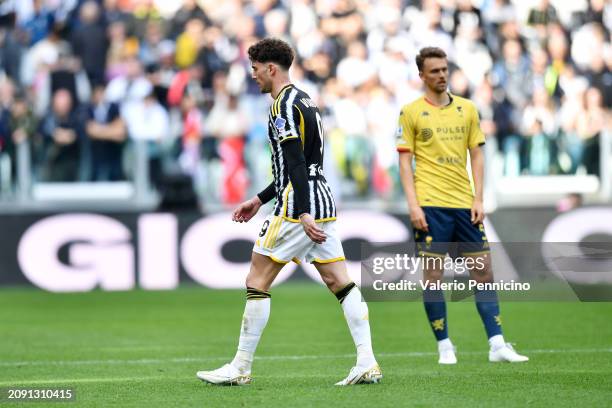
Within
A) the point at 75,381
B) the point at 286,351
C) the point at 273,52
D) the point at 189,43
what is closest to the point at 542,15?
the point at 189,43

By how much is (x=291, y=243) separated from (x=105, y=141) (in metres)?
10.1

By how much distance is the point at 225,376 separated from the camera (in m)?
7.59

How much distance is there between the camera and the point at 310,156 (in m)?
7.49

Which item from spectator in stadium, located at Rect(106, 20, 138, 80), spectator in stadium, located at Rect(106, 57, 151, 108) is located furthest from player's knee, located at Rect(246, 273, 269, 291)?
spectator in stadium, located at Rect(106, 20, 138, 80)

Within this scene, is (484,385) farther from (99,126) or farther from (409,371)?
(99,126)

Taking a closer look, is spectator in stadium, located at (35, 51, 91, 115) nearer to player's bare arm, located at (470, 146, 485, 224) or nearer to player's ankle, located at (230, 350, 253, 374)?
player's bare arm, located at (470, 146, 485, 224)

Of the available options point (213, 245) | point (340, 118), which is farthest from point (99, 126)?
point (340, 118)

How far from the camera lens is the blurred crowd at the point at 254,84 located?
1723 cm

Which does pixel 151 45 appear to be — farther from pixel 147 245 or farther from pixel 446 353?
pixel 446 353

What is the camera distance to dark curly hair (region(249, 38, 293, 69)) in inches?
293

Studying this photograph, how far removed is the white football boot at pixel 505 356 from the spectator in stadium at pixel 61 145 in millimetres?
9509

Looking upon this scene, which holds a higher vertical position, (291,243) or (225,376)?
(291,243)

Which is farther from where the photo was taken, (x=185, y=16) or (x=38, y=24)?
(x=185, y=16)

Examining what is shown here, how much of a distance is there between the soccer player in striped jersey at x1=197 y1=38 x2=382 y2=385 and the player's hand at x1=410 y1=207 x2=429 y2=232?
140 centimetres
